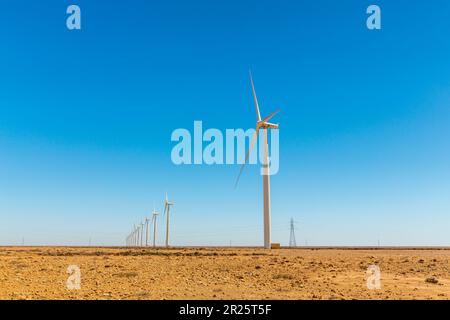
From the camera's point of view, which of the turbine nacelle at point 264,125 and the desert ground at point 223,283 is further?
the turbine nacelle at point 264,125

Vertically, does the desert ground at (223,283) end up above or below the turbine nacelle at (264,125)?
below

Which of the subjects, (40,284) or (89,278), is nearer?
(40,284)

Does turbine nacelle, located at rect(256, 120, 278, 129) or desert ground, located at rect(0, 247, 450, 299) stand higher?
turbine nacelle, located at rect(256, 120, 278, 129)

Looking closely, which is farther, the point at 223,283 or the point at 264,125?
the point at 264,125

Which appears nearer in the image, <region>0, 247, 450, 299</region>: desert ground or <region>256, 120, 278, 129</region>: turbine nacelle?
<region>0, 247, 450, 299</region>: desert ground

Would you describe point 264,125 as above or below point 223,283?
above
